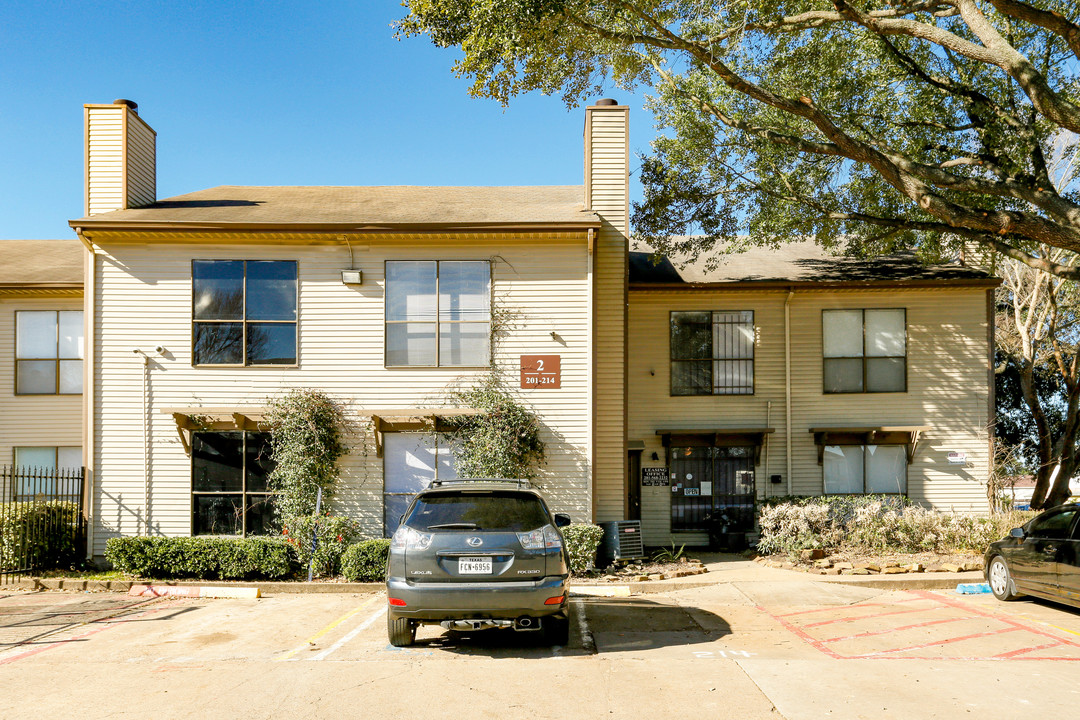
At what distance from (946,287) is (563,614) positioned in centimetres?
1305

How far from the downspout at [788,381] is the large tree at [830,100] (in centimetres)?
155

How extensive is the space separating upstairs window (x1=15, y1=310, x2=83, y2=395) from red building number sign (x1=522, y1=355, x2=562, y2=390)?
10.4 m

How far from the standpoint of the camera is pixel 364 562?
11.5m

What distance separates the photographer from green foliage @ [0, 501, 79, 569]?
11.6 meters

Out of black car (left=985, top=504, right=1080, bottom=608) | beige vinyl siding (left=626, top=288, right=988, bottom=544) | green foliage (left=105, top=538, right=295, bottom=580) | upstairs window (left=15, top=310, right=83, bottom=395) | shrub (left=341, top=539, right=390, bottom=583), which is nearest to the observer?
black car (left=985, top=504, right=1080, bottom=608)

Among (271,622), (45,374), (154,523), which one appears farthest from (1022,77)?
(45,374)

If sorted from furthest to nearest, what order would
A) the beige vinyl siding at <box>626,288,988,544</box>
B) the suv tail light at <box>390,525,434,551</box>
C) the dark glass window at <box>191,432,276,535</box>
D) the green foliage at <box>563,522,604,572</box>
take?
the beige vinyl siding at <box>626,288,988,544</box>, the dark glass window at <box>191,432,276,535</box>, the green foliage at <box>563,522,604,572</box>, the suv tail light at <box>390,525,434,551</box>

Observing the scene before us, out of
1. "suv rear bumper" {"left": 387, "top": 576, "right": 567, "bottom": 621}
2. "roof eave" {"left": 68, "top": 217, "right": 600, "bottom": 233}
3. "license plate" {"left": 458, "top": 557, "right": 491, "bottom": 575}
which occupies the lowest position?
"suv rear bumper" {"left": 387, "top": 576, "right": 567, "bottom": 621}

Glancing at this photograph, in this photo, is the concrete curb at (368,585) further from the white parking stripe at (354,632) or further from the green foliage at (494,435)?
the green foliage at (494,435)

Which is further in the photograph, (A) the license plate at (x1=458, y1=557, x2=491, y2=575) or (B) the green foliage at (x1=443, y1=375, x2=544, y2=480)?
(B) the green foliage at (x1=443, y1=375, x2=544, y2=480)

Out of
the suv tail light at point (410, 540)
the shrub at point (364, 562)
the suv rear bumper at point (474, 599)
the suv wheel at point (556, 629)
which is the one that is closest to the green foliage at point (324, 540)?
the shrub at point (364, 562)

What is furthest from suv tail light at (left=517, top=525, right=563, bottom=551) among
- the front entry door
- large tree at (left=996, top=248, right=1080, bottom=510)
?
large tree at (left=996, top=248, right=1080, bottom=510)

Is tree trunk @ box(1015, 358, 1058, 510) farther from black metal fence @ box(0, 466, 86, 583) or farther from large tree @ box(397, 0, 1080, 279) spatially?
black metal fence @ box(0, 466, 86, 583)

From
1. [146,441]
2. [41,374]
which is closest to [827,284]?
[146,441]
